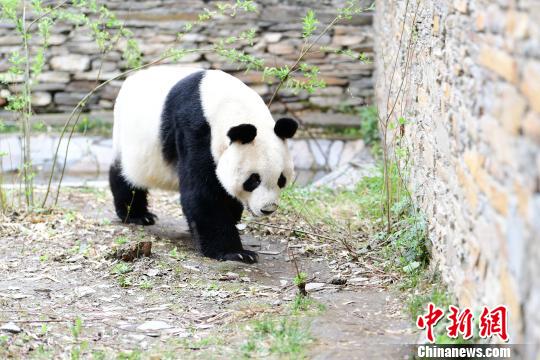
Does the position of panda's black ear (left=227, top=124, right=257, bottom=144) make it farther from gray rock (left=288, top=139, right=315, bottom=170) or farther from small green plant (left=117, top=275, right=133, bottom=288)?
gray rock (left=288, top=139, right=315, bottom=170)

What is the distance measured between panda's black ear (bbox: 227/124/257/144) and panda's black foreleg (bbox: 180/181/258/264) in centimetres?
54

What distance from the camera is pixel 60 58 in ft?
35.0

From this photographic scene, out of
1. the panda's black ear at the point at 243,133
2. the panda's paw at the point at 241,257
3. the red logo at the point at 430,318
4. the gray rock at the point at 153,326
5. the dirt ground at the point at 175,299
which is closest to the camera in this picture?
the red logo at the point at 430,318

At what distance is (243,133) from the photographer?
4738 millimetres

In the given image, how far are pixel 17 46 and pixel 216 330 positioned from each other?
770 cm

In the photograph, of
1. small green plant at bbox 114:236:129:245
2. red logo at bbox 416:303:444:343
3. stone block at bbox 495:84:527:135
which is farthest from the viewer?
small green plant at bbox 114:236:129:245

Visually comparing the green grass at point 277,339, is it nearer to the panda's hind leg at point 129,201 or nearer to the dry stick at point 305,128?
the panda's hind leg at point 129,201

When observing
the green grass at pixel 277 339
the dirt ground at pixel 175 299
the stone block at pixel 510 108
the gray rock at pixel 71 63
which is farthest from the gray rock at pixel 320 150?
the stone block at pixel 510 108

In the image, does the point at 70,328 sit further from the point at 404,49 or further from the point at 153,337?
the point at 404,49

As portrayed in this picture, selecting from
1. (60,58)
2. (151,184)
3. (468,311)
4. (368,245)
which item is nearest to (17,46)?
(60,58)

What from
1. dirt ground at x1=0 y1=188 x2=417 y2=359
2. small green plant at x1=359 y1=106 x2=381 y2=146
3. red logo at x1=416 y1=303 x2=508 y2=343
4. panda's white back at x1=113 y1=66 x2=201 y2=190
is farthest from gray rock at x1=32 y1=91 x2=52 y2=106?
red logo at x1=416 y1=303 x2=508 y2=343

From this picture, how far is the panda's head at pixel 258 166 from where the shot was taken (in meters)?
4.85

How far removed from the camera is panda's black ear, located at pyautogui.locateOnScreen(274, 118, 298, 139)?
4.89 m

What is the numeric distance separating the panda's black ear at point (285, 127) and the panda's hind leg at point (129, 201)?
173 cm
